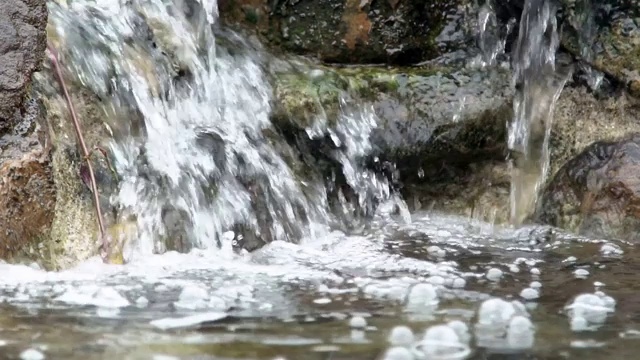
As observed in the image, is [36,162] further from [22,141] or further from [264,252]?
[264,252]

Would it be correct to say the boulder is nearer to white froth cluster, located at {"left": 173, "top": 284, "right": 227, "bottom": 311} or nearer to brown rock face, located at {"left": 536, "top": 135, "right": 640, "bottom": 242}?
white froth cluster, located at {"left": 173, "top": 284, "right": 227, "bottom": 311}

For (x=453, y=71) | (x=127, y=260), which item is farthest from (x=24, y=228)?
(x=453, y=71)

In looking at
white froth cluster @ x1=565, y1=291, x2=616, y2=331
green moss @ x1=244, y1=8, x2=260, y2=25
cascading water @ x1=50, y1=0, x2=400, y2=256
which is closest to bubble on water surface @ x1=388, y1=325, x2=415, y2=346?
white froth cluster @ x1=565, y1=291, x2=616, y2=331

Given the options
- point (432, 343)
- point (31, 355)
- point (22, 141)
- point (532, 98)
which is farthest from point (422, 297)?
point (532, 98)

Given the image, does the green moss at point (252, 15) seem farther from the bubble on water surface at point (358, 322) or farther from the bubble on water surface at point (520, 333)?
the bubble on water surface at point (520, 333)

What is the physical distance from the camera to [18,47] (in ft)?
12.7

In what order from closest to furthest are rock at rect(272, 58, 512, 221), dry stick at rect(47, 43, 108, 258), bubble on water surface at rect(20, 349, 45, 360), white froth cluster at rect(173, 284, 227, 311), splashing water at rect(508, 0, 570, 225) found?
bubble on water surface at rect(20, 349, 45, 360)
white froth cluster at rect(173, 284, 227, 311)
dry stick at rect(47, 43, 108, 258)
rock at rect(272, 58, 512, 221)
splashing water at rect(508, 0, 570, 225)

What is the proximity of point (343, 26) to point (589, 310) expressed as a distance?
3.29m

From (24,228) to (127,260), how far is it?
1.84ft

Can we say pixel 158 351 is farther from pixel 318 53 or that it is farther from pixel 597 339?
pixel 318 53

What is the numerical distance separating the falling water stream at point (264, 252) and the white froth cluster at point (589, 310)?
0.01 m

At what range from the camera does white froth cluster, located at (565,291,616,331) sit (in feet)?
8.72

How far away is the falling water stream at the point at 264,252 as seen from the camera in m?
2.46

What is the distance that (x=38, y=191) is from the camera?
3652 mm
